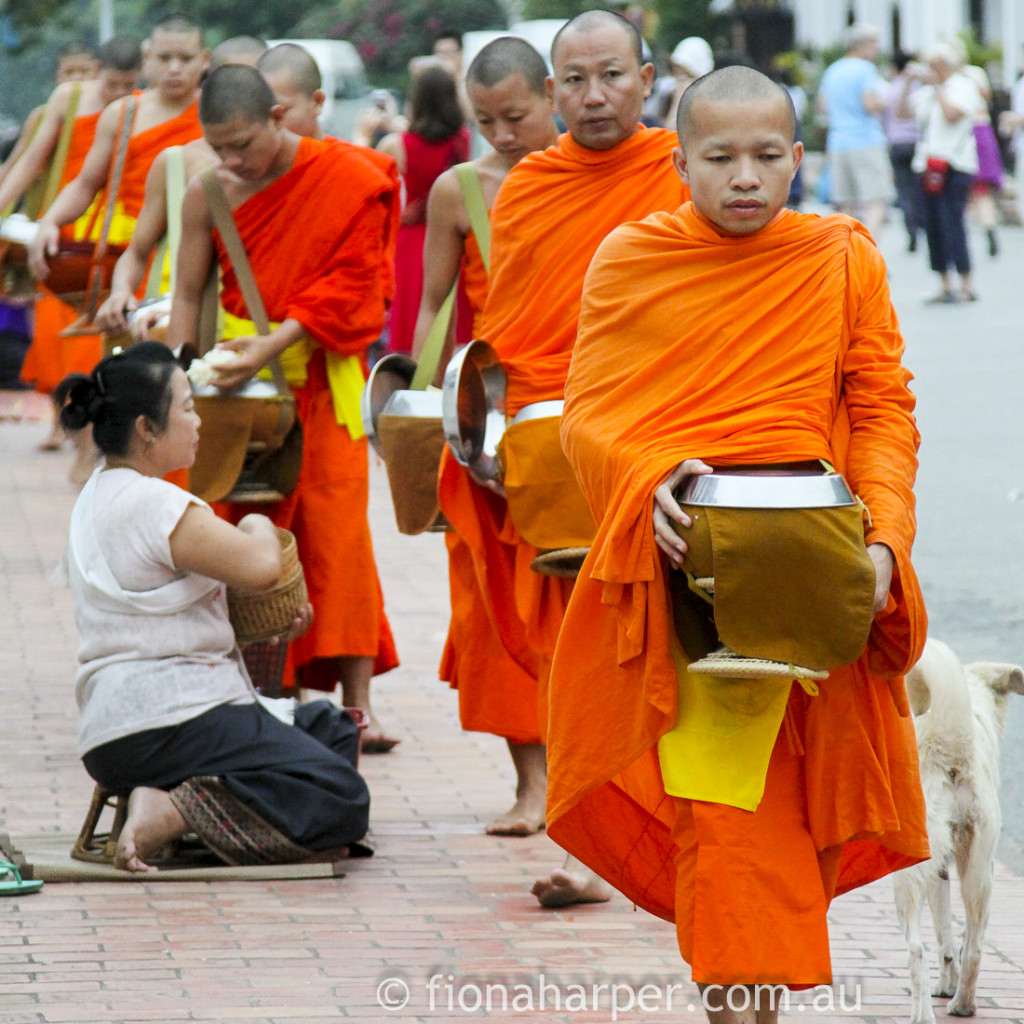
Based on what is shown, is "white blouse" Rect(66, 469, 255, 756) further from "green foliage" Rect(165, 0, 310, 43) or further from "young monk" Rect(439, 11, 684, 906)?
"green foliage" Rect(165, 0, 310, 43)

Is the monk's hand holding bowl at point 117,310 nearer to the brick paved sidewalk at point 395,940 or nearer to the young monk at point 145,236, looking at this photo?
the young monk at point 145,236

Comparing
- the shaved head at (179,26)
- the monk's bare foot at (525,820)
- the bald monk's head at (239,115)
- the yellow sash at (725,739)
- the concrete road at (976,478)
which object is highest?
the shaved head at (179,26)

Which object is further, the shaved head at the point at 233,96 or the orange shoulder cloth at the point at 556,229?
the shaved head at the point at 233,96

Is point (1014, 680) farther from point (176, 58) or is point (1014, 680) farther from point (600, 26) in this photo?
point (176, 58)

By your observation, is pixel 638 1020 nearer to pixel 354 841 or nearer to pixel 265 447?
pixel 354 841

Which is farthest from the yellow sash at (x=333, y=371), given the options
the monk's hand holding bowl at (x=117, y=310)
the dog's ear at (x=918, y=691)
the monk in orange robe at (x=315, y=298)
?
the dog's ear at (x=918, y=691)

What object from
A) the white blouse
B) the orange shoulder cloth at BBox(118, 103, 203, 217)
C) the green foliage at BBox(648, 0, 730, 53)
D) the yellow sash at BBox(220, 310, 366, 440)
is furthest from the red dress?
the green foliage at BBox(648, 0, 730, 53)

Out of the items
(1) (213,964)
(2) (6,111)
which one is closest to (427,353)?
(1) (213,964)

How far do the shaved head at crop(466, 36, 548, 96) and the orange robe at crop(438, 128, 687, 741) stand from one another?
1.52 ft

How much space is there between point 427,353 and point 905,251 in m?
17.4

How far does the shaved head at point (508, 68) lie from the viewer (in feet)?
16.9

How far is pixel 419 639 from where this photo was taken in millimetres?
8109

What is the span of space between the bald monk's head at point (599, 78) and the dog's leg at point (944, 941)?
1890 millimetres

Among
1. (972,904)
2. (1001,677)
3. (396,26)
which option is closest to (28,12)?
(396,26)
